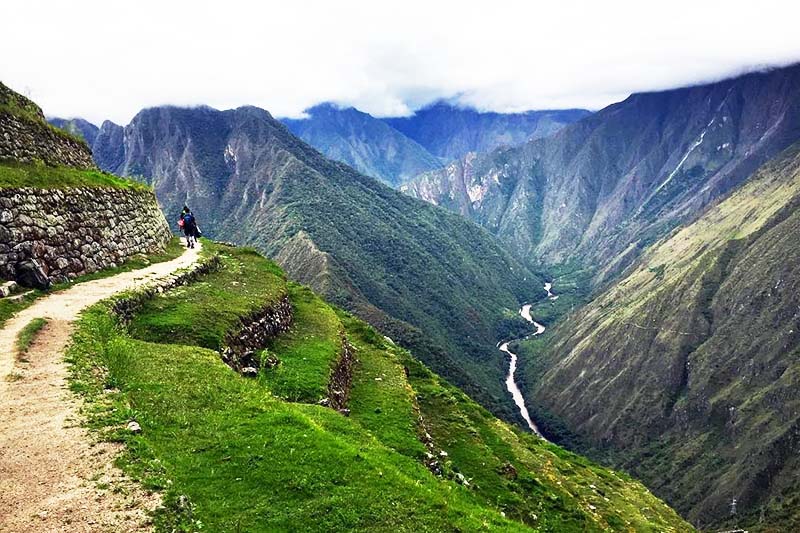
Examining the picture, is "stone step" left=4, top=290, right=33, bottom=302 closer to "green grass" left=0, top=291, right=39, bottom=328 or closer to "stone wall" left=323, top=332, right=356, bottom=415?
"green grass" left=0, top=291, right=39, bottom=328

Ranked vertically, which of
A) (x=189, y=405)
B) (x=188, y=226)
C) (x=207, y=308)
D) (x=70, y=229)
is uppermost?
(x=70, y=229)

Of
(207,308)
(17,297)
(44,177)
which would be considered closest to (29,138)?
(44,177)

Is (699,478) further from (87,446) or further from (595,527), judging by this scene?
(87,446)

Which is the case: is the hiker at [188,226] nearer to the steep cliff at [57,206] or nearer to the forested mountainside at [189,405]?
the steep cliff at [57,206]

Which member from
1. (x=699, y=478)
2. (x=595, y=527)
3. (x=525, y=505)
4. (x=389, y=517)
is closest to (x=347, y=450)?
(x=389, y=517)

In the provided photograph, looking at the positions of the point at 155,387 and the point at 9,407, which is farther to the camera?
the point at 155,387

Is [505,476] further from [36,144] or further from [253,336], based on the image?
[36,144]

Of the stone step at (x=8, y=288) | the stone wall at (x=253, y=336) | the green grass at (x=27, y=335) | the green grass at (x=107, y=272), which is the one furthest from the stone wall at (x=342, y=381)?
the stone step at (x=8, y=288)
